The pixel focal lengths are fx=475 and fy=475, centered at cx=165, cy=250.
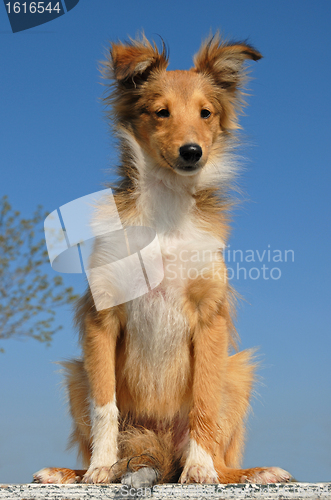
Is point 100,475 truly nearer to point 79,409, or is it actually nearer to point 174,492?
point 174,492

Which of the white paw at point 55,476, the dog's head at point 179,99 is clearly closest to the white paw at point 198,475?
the white paw at point 55,476

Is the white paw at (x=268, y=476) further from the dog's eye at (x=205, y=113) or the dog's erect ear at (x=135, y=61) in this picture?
the dog's erect ear at (x=135, y=61)

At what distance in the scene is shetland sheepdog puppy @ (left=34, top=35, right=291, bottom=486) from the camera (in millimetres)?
3715

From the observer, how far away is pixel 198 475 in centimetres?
345

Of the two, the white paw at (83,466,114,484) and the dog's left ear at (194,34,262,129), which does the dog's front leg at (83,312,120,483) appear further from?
the dog's left ear at (194,34,262,129)

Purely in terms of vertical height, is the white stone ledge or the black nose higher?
the black nose

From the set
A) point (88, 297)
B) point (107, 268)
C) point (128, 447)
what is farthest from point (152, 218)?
point (128, 447)

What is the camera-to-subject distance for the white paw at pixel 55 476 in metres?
3.74

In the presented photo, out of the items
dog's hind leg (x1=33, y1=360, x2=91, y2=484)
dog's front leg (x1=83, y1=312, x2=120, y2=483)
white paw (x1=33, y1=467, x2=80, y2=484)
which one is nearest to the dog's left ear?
dog's front leg (x1=83, y1=312, x2=120, y2=483)

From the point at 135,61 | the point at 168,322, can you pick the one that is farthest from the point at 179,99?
the point at 168,322

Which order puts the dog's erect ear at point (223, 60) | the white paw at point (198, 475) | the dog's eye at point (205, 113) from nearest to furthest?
the white paw at point (198, 475), the dog's eye at point (205, 113), the dog's erect ear at point (223, 60)

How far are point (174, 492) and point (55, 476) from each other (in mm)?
1168

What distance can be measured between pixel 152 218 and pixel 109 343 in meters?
1.12

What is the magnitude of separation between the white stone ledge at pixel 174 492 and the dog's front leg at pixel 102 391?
352 mm
